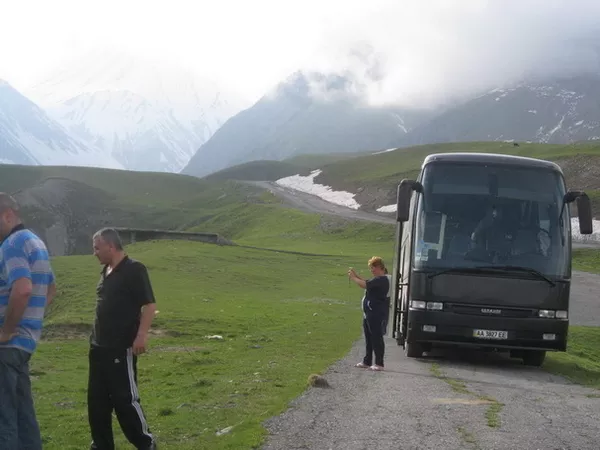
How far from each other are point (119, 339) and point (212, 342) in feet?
45.6

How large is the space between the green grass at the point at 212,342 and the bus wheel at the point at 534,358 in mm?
4337

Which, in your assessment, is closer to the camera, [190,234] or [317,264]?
[317,264]

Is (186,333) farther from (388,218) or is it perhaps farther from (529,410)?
(388,218)

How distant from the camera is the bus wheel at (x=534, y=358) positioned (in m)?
16.8

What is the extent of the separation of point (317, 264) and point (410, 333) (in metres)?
32.0

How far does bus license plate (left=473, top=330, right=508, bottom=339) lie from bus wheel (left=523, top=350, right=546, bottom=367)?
1696 mm

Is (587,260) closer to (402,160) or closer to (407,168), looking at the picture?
(407,168)

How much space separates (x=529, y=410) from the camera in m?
10.8

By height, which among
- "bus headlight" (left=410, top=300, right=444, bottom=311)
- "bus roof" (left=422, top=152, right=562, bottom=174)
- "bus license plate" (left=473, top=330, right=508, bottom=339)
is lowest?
"bus license plate" (left=473, top=330, right=508, bottom=339)

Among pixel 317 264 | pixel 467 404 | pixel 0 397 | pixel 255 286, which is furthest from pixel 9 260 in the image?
pixel 317 264

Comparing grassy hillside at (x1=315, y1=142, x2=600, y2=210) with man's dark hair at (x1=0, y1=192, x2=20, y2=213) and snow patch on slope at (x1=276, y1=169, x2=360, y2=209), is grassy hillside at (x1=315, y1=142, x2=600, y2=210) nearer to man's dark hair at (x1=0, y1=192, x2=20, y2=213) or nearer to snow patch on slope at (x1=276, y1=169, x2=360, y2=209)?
snow patch on slope at (x1=276, y1=169, x2=360, y2=209)

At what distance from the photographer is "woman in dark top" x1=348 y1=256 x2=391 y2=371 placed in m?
14.6

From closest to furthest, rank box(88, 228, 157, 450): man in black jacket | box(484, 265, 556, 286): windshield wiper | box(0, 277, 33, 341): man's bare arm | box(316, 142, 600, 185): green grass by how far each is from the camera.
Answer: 1. box(0, 277, 33, 341): man's bare arm
2. box(88, 228, 157, 450): man in black jacket
3. box(484, 265, 556, 286): windshield wiper
4. box(316, 142, 600, 185): green grass

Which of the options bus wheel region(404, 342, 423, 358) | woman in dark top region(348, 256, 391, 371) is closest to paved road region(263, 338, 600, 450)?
woman in dark top region(348, 256, 391, 371)
